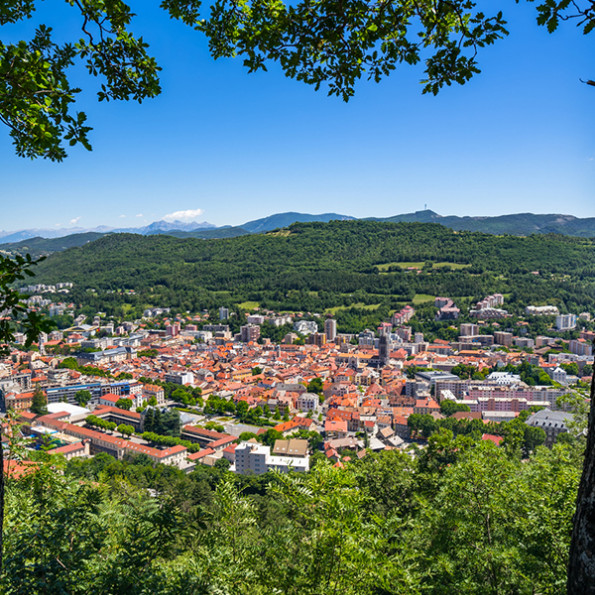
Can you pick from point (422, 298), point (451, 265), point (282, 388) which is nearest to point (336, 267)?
point (451, 265)

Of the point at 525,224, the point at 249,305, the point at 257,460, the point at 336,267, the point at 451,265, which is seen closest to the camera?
the point at 257,460

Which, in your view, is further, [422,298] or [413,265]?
[413,265]

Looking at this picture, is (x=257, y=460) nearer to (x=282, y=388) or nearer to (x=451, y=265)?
(x=282, y=388)

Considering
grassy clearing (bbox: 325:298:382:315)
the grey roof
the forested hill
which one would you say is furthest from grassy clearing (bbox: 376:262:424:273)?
the grey roof

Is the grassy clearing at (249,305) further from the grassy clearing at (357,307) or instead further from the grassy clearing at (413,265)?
the grassy clearing at (413,265)

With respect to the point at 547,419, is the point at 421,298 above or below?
above

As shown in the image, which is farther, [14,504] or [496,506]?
[496,506]

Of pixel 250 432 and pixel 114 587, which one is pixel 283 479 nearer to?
pixel 114 587

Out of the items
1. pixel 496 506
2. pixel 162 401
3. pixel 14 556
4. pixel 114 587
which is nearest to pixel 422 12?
pixel 114 587

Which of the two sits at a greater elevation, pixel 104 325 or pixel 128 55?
pixel 128 55
